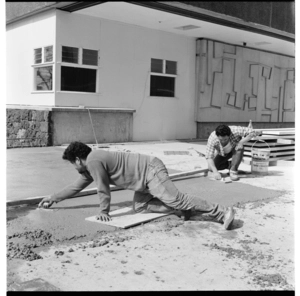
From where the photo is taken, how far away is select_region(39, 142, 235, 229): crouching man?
4.73m

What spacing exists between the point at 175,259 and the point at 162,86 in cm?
1177

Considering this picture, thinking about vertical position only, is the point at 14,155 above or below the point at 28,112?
below

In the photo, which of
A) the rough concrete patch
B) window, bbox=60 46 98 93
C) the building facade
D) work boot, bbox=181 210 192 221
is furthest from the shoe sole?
window, bbox=60 46 98 93

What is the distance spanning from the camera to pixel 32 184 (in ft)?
22.7

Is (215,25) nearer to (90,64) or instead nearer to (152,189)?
(90,64)

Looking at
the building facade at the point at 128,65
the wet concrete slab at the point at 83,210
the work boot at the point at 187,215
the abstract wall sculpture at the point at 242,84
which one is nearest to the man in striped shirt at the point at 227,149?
the wet concrete slab at the point at 83,210

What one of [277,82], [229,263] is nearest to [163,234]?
[229,263]

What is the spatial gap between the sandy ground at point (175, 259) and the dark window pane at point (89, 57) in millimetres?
8743

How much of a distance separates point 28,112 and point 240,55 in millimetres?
10184

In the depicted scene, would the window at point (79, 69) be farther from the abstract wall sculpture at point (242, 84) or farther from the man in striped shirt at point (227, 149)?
the man in striped shirt at point (227, 149)

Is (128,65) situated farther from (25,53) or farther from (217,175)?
(217,175)

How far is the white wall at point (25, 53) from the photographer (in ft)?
40.2

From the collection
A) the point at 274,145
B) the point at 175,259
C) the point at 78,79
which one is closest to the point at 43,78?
the point at 78,79

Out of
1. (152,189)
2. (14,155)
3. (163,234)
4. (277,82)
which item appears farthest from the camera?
(277,82)
